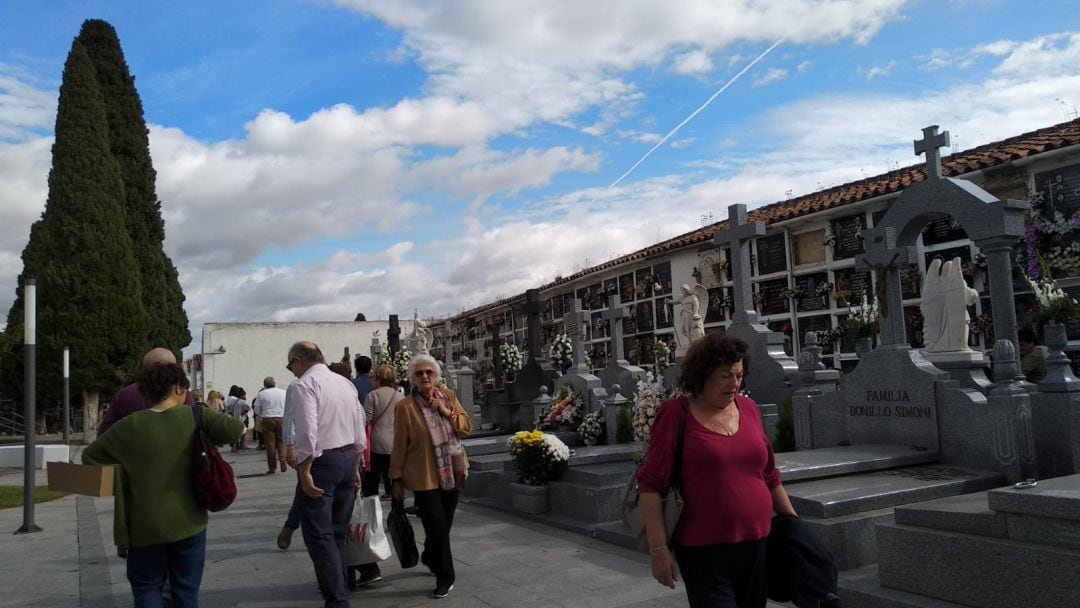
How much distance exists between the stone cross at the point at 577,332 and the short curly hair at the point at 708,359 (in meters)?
9.03

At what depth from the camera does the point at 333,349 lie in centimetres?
4150

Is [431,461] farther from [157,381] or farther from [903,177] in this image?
[903,177]

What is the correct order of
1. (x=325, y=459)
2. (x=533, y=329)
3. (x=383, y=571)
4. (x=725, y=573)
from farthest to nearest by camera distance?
(x=533, y=329), (x=383, y=571), (x=325, y=459), (x=725, y=573)

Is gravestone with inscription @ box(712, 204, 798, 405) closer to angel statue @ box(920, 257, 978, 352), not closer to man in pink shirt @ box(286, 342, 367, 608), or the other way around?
angel statue @ box(920, 257, 978, 352)

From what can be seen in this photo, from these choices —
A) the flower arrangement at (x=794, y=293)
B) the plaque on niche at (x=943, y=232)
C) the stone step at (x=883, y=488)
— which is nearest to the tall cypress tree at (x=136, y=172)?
the flower arrangement at (x=794, y=293)

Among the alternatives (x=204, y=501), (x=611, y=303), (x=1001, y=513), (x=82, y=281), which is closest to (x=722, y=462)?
(x=1001, y=513)

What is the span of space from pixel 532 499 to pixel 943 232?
9.82 metres

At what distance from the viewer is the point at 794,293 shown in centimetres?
1650

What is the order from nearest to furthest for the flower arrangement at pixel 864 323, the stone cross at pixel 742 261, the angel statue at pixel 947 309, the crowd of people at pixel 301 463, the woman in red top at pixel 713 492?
the woman in red top at pixel 713 492 → the crowd of people at pixel 301 463 → the angel statue at pixel 947 309 → the flower arrangement at pixel 864 323 → the stone cross at pixel 742 261

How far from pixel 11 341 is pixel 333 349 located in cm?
1458

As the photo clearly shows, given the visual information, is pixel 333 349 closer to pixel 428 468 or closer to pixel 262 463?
pixel 262 463

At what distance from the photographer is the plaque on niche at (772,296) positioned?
17.1 m

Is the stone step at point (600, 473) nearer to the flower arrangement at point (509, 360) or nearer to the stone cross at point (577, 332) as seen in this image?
the stone cross at point (577, 332)

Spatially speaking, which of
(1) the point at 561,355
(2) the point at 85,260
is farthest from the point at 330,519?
(2) the point at 85,260
